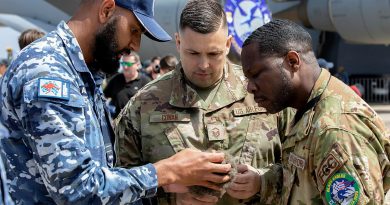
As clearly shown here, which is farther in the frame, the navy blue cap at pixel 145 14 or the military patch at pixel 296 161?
the navy blue cap at pixel 145 14

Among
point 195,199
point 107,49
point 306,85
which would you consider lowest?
point 195,199

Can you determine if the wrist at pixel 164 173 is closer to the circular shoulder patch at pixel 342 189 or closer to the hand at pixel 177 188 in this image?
the hand at pixel 177 188

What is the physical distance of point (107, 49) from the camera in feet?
6.51

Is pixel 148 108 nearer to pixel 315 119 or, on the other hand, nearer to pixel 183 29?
pixel 183 29

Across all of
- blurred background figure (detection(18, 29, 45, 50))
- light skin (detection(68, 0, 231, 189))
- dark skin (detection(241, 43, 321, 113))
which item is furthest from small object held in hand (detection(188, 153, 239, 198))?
blurred background figure (detection(18, 29, 45, 50))

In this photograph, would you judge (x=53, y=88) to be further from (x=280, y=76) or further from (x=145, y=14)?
(x=280, y=76)

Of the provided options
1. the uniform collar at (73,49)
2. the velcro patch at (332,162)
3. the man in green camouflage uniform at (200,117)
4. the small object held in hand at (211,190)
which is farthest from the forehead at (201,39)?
the velcro patch at (332,162)

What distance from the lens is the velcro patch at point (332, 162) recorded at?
66.1 inches

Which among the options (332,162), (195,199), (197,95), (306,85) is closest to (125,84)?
(197,95)

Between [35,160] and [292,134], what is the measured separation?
0.84 m

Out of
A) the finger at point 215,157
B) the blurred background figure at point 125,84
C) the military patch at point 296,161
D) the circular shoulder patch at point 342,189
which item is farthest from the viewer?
the blurred background figure at point 125,84

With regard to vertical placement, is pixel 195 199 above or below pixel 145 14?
below

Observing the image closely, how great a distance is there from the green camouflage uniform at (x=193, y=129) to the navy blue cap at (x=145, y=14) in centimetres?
48

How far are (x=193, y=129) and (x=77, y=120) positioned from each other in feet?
2.64
